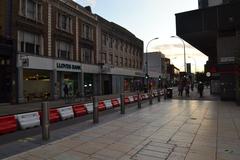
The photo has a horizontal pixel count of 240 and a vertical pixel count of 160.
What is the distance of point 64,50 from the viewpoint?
108ft

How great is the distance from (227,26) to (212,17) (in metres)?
1.57

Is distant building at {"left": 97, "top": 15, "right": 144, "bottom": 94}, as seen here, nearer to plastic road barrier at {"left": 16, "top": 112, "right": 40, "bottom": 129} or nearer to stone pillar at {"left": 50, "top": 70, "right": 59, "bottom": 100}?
stone pillar at {"left": 50, "top": 70, "right": 59, "bottom": 100}

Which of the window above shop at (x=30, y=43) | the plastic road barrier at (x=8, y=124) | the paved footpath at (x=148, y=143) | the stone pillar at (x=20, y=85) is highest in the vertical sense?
the window above shop at (x=30, y=43)

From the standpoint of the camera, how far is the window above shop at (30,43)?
26.2 meters

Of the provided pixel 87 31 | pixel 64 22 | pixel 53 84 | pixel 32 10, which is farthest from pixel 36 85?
pixel 87 31

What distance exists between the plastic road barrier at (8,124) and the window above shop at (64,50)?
22.0 m

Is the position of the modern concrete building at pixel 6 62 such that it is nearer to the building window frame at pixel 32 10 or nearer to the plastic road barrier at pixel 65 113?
the building window frame at pixel 32 10

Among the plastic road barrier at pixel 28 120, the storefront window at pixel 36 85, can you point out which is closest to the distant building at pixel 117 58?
the storefront window at pixel 36 85

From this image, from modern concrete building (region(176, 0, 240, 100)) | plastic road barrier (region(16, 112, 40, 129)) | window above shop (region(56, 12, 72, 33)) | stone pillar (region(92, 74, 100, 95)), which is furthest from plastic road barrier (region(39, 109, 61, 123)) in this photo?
stone pillar (region(92, 74, 100, 95))

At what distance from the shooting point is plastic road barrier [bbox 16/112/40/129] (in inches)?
398

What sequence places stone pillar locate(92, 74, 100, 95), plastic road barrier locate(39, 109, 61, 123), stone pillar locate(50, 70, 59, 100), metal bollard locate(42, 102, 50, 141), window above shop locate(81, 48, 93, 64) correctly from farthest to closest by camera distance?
stone pillar locate(92, 74, 100, 95), window above shop locate(81, 48, 93, 64), stone pillar locate(50, 70, 59, 100), plastic road barrier locate(39, 109, 61, 123), metal bollard locate(42, 102, 50, 141)

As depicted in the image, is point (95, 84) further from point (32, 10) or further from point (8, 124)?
point (8, 124)

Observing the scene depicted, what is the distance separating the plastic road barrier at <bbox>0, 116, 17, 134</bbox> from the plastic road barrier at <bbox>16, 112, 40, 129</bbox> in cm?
24

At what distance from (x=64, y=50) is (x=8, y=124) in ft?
79.2
